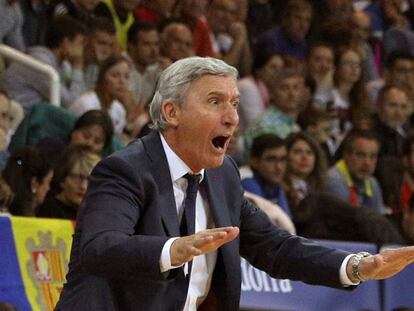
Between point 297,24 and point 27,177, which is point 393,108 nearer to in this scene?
point 297,24

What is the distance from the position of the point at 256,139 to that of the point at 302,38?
3301mm

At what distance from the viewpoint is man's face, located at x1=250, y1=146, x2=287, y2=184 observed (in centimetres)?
835

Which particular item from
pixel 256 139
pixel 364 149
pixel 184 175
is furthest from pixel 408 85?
pixel 184 175

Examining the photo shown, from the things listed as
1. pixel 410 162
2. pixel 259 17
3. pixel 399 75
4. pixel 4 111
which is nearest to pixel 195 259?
pixel 4 111

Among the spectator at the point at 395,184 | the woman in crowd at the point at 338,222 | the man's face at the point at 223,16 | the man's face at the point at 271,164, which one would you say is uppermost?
the man's face at the point at 223,16

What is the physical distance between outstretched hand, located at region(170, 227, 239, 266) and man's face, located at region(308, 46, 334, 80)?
7624mm

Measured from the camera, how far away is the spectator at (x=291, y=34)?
1139 centimetres

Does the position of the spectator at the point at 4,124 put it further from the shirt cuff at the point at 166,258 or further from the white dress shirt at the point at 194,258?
the shirt cuff at the point at 166,258

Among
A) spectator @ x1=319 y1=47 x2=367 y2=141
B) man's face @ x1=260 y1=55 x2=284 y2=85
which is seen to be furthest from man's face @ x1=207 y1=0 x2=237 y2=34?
spectator @ x1=319 y1=47 x2=367 y2=141

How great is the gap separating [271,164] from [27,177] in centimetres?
188

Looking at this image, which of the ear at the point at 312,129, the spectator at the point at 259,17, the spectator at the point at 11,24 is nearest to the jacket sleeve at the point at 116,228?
the spectator at the point at 11,24

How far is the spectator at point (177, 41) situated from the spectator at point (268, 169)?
1.82 metres

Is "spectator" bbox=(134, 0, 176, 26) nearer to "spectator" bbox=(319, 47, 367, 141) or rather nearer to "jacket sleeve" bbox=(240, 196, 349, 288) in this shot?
"spectator" bbox=(319, 47, 367, 141)

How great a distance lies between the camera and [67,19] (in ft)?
30.1
